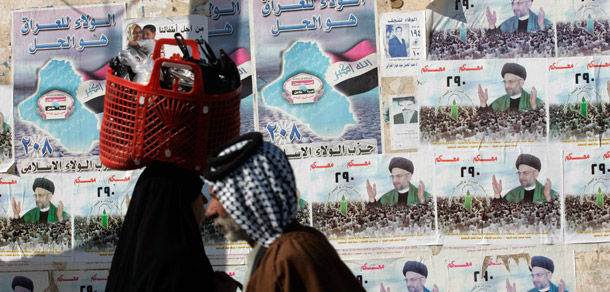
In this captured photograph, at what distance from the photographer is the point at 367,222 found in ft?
13.8

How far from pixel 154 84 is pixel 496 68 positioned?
2.46 metres

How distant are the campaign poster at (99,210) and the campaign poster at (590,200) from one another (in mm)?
2853

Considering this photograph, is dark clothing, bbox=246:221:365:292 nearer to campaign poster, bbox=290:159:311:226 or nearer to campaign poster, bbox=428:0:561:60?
campaign poster, bbox=290:159:311:226

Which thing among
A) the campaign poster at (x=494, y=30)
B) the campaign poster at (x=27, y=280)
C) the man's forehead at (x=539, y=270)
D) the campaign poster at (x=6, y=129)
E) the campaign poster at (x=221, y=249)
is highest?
the campaign poster at (x=494, y=30)

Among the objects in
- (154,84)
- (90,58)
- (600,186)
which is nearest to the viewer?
(154,84)

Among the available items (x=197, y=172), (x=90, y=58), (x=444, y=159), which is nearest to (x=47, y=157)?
(x=90, y=58)

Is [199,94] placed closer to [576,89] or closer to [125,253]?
[125,253]

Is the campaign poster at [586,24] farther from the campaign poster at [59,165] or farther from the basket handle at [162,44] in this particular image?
the campaign poster at [59,165]

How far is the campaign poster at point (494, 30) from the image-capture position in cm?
412

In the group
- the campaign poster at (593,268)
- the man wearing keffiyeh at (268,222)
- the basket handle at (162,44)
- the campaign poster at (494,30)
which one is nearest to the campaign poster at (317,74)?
the campaign poster at (494,30)

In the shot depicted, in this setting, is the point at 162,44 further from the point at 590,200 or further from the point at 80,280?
the point at 590,200

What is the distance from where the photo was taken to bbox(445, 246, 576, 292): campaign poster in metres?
4.11

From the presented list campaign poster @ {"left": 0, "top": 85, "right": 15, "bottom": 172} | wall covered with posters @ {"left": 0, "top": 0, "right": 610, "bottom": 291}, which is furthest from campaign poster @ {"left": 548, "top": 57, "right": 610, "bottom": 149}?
campaign poster @ {"left": 0, "top": 85, "right": 15, "bottom": 172}

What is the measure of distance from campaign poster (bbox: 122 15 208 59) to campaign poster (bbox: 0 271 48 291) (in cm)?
169
